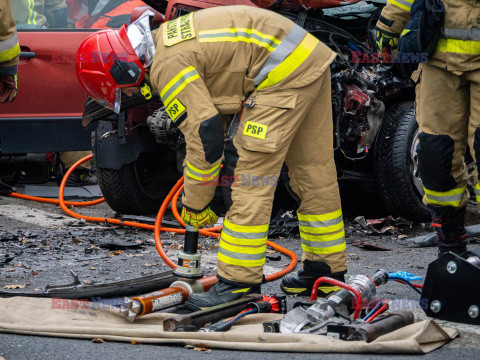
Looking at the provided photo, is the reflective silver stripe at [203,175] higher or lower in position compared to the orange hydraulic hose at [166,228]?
higher

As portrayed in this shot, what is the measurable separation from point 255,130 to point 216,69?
358mm

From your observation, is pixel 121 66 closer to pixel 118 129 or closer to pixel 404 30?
pixel 404 30

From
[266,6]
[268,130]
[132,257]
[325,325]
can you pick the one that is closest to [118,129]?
[132,257]

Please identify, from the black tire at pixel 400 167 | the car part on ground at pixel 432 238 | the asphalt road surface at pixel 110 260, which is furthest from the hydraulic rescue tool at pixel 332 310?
the black tire at pixel 400 167

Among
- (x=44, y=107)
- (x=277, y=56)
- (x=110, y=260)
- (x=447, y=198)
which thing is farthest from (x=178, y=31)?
(x=44, y=107)

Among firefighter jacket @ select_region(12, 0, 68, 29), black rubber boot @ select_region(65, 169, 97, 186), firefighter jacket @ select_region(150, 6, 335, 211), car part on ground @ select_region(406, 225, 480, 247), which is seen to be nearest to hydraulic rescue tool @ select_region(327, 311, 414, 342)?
firefighter jacket @ select_region(150, 6, 335, 211)

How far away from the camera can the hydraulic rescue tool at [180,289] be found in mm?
3488

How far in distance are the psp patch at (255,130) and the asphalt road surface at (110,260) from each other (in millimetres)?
1017

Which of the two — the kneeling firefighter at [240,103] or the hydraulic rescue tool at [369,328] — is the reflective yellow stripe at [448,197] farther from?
the hydraulic rescue tool at [369,328]

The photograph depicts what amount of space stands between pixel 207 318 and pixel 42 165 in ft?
18.6

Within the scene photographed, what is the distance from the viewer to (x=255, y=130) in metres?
3.68

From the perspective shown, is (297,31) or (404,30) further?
(404,30)

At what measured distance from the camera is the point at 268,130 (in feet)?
12.0

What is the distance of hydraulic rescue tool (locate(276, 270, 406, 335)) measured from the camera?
128 inches
